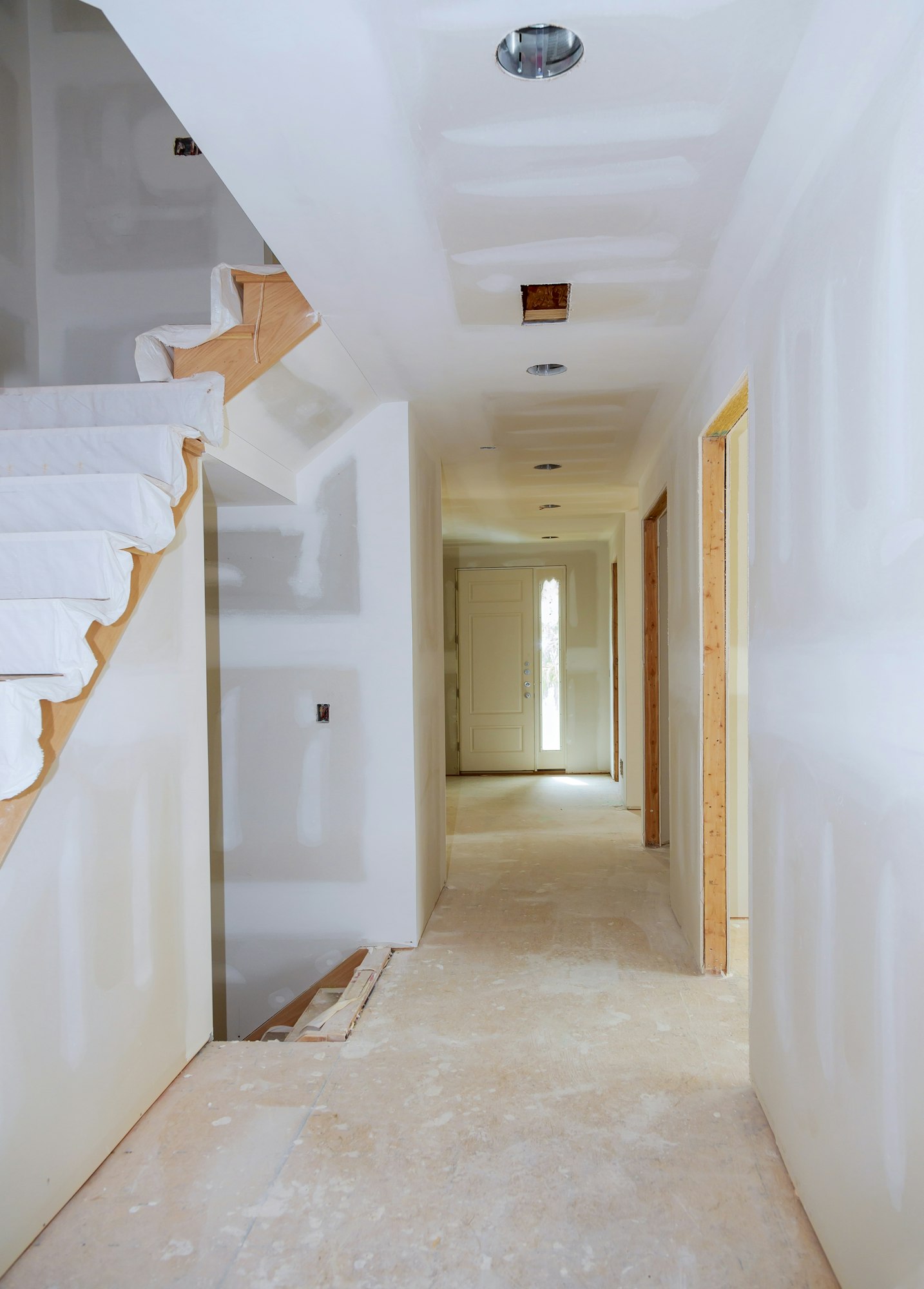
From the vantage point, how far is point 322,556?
156 inches

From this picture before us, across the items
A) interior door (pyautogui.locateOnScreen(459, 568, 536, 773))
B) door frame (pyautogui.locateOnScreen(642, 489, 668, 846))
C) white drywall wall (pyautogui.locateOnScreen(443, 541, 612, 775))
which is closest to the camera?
door frame (pyautogui.locateOnScreen(642, 489, 668, 846))

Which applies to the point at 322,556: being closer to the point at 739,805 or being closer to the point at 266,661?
the point at 266,661

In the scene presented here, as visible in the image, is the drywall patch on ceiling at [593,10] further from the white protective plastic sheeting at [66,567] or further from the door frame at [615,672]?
the door frame at [615,672]

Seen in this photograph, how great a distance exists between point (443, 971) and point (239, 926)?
3.47ft

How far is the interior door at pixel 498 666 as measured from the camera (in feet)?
30.2

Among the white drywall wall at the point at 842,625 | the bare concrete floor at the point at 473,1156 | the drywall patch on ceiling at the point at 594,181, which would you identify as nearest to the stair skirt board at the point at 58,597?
the bare concrete floor at the point at 473,1156

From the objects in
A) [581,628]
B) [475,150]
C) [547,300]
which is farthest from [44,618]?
[581,628]

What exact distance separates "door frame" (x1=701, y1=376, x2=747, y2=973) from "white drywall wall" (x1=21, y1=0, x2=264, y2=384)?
262cm

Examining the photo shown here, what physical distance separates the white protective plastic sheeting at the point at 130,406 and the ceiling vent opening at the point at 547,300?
0.98 meters

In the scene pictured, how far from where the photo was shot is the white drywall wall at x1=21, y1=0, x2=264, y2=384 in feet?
14.1

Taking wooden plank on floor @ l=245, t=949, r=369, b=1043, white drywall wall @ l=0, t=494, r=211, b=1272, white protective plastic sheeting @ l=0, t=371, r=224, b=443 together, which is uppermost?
white protective plastic sheeting @ l=0, t=371, r=224, b=443

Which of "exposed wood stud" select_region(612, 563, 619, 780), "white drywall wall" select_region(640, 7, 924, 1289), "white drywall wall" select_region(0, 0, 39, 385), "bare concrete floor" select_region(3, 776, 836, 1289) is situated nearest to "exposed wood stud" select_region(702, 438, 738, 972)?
"bare concrete floor" select_region(3, 776, 836, 1289)

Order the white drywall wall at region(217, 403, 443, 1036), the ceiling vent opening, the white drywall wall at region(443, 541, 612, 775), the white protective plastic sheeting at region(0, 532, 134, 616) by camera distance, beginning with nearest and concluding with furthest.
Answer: the white protective plastic sheeting at region(0, 532, 134, 616)
the ceiling vent opening
the white drywall wall at region(217, 403, 443, 1036)
the white drywall wall at region(443, 541, 612, 775)

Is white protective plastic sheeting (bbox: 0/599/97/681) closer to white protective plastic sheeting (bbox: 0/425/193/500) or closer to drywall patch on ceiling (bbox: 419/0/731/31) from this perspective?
white protective plastic sheeting (bbox: 0/425/193/500)
